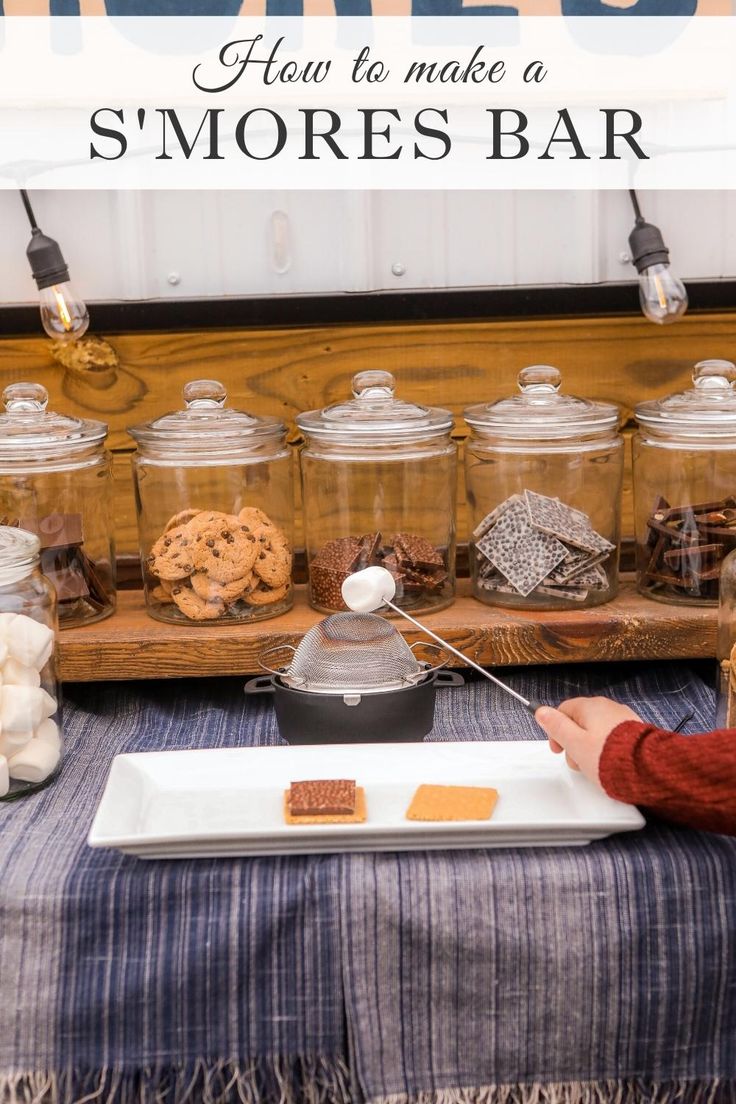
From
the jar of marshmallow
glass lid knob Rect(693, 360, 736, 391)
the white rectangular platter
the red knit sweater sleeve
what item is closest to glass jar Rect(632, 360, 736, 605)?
glass lid knob Rect(693, 360, 736, 391)

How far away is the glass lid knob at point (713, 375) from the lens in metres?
1.61

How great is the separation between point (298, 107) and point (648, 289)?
60 cm

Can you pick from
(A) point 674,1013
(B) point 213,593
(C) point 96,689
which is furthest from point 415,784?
(C) point 96,689

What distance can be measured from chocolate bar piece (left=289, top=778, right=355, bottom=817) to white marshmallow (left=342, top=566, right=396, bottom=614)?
0.28 metres

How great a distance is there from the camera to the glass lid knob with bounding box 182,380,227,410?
1.64 meters

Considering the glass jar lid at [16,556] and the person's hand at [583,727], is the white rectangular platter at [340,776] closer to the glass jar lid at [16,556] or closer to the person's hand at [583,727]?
the person's hand at [583,727]

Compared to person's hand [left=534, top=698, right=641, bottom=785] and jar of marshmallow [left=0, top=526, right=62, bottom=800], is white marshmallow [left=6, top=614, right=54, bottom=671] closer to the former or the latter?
jar of marshmallow [left=0, top=526, right=62, bottom=800]

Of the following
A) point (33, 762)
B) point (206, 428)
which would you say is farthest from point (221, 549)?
point (33, 762)

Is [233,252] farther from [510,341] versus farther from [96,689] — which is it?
[96,689]

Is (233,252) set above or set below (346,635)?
above

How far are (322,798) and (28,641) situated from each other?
372 mm

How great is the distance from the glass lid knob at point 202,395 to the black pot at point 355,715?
1.67 ft

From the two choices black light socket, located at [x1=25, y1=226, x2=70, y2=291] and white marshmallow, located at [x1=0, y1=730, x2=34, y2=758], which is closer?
white marshmallow, located at [x1=0, y1=730, x2=34, y2=758]

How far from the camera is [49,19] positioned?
1745 mm
